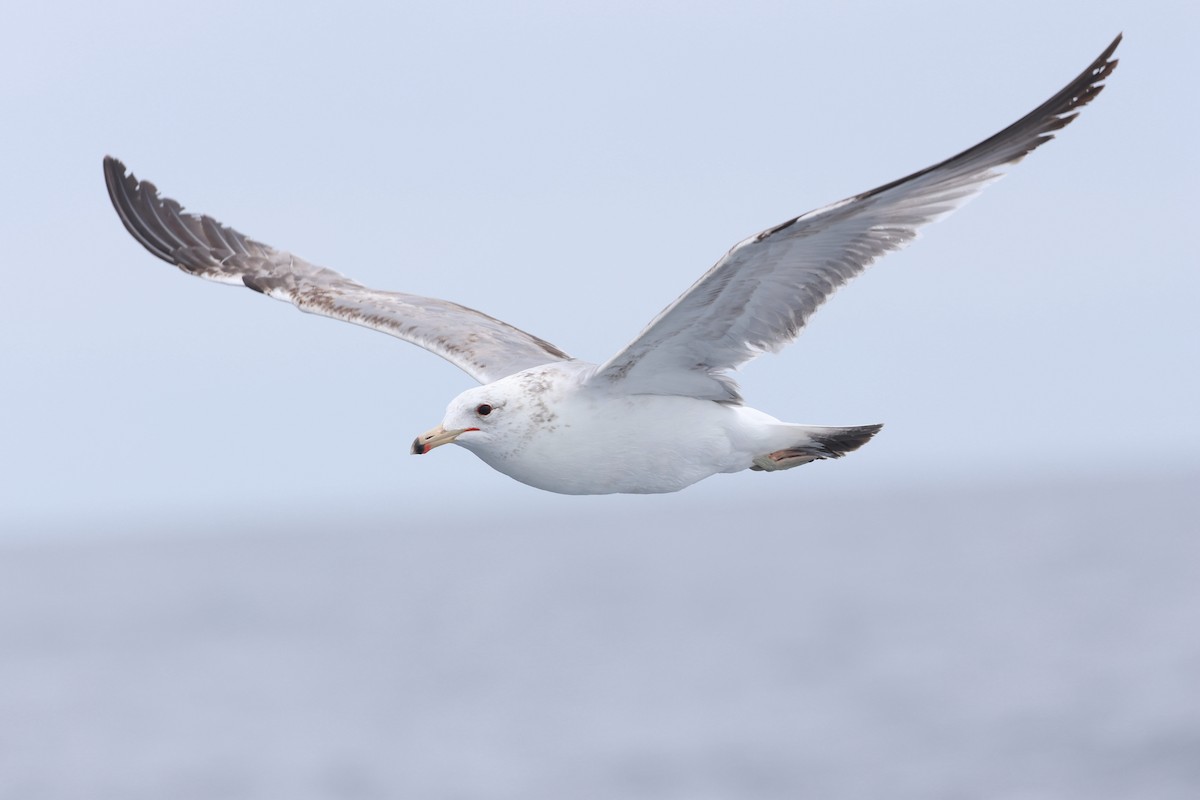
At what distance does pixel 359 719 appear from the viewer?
37.9m

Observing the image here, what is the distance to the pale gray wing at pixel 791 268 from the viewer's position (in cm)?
1001

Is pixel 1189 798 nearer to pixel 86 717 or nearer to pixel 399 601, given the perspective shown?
pixel 86 717

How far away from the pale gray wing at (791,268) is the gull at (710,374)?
10mm

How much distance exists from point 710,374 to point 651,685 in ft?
96.5

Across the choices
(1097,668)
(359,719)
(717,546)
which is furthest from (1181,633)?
(717,546)

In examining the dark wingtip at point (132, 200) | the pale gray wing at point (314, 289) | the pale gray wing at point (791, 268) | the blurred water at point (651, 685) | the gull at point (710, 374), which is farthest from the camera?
the blurred water at point (651, 685)

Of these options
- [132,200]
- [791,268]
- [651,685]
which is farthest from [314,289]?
[651,685]

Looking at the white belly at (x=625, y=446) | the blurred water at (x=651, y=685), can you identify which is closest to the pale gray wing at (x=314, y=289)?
the white belly at (x=625, y=446)

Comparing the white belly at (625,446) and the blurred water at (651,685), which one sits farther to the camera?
the blurred water at (651,685)

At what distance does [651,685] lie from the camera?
133ft

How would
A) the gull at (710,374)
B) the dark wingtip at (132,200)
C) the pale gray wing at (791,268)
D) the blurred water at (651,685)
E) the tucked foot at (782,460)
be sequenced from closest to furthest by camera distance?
1. the pale gray wing at (791,268)
2. the gull at (710,374)
3. the tucked foot at (782,460)
4. the dark wingtip at (132,200)
5. the blurred water at (651,685)

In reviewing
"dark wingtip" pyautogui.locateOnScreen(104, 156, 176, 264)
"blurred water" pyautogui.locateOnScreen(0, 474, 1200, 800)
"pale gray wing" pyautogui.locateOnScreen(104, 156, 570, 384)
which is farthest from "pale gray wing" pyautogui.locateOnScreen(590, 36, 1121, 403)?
"blurred water" pyautogui.locateOnScreen(0, 474, 1200, 800)

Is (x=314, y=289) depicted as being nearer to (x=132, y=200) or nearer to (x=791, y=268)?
(x=132, y=200)

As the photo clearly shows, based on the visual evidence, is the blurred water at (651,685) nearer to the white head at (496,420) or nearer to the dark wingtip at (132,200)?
the dark wingtip at (132,200)
